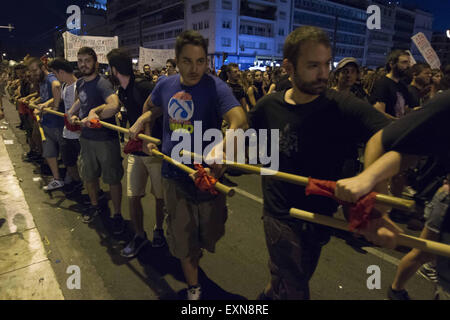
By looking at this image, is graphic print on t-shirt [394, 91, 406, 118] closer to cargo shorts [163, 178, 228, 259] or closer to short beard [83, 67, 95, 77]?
cargo shorts [163, 178, 228, 259]

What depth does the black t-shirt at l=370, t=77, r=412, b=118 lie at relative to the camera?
4559mm

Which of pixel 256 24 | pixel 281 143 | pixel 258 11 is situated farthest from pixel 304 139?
pixel 258 11

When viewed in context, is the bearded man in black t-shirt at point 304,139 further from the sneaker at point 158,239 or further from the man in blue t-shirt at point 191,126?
the sneaker at point 158,239

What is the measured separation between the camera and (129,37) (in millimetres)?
74125

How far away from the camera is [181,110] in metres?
2.67

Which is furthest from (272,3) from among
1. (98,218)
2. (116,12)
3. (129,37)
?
(98,218)

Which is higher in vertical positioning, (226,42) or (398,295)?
(226,42)

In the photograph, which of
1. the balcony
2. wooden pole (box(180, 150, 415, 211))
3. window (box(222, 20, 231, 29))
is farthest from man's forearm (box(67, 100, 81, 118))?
the balcony

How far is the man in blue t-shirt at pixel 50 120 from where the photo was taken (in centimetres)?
573

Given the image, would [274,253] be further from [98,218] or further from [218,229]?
[98,218]

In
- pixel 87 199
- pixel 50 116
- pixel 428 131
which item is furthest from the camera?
pixel 50 116

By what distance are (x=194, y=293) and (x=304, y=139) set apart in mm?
1779

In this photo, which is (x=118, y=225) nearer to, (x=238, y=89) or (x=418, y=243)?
(x=418, y=243)
